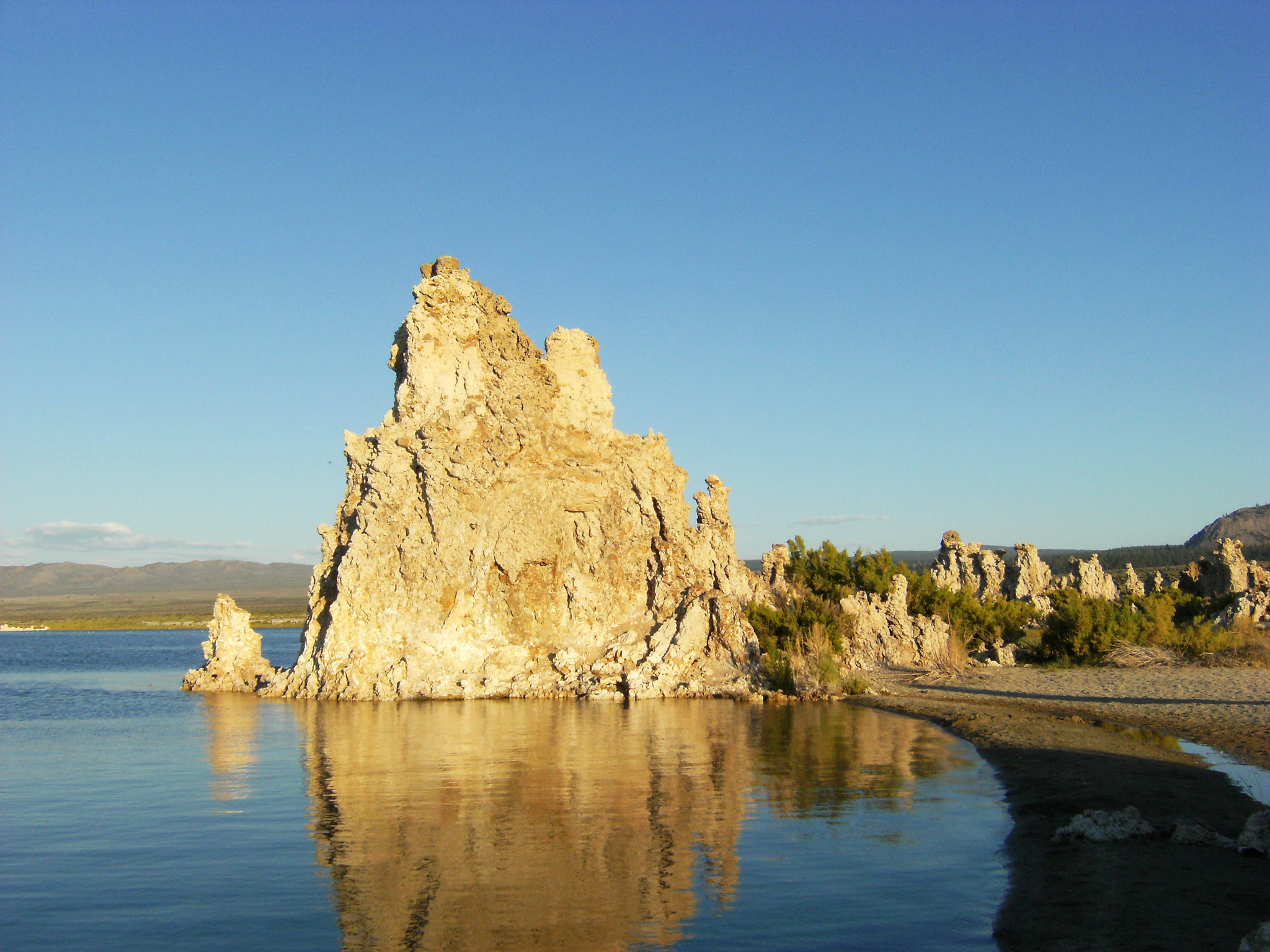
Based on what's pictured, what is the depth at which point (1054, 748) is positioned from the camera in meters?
15.7

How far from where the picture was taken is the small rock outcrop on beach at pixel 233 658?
2959 cm

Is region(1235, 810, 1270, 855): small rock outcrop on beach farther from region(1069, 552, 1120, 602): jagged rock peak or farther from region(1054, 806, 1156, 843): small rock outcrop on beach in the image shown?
region(1069, 552, 1120, 602): jagged rock peak

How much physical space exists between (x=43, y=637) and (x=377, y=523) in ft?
218

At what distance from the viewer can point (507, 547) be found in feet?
89.1

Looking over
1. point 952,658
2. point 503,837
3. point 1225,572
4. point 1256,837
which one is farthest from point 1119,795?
point 1225,572

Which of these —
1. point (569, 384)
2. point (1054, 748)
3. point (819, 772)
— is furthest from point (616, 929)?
point (569, 384)

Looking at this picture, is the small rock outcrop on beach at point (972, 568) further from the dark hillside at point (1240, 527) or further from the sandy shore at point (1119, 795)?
the dark hillside at point (1240, 527)

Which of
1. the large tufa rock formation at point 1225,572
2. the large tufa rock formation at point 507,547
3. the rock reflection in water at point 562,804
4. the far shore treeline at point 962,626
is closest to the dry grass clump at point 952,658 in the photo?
the far shore treeline at point 962,626

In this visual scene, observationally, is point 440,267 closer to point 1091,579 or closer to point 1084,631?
point 1084,631

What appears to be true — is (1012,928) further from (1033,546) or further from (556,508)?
(1033,546)

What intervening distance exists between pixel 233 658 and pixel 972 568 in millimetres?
35857

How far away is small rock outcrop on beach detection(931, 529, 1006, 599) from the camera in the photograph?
49.8 m

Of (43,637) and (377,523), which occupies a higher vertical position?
(377,523)

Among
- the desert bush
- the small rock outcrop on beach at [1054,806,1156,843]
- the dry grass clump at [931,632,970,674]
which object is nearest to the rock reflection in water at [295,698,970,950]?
the small rock outcrop on beach at [1054,806,1156,843]
